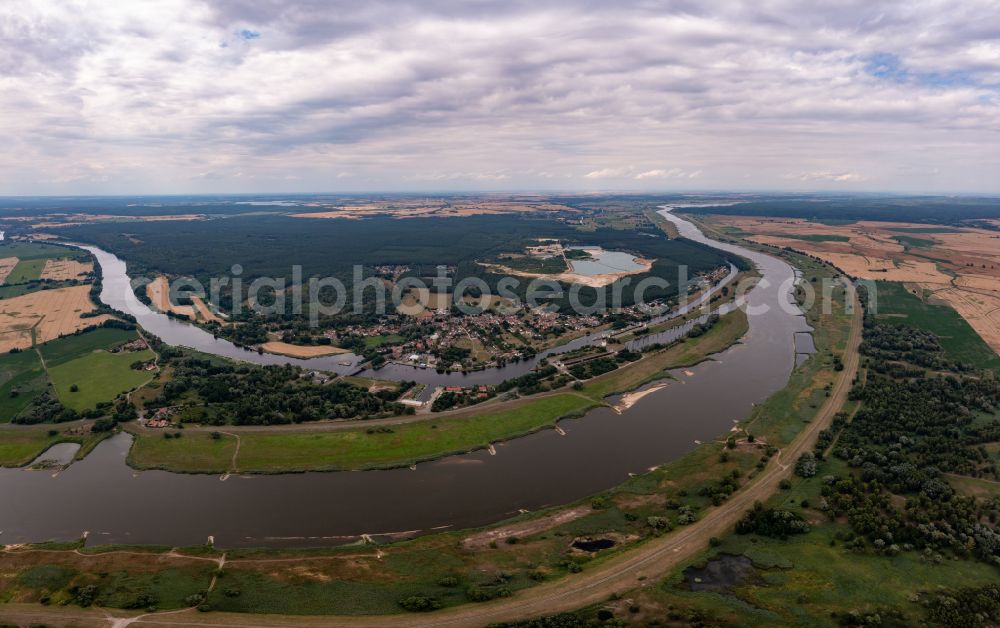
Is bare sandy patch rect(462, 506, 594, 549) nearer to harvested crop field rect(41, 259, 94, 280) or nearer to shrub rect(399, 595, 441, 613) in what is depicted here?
shrub rect(399, 595, 441, 613)

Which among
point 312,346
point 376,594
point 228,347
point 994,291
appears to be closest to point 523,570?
point 376,594

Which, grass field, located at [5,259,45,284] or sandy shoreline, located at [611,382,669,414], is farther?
grass field, located at [5,259,45,284]

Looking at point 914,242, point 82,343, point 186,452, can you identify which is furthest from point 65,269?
point 914,242

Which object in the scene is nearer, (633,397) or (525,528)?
(525,528)

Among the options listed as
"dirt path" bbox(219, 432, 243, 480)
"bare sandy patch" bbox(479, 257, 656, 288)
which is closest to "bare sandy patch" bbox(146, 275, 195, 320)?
"dirt path" bbox(219, 432, 243, 480)

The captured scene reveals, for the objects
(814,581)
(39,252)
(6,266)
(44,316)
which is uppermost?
(39,252)

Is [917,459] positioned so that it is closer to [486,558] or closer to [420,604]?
[486,558]
